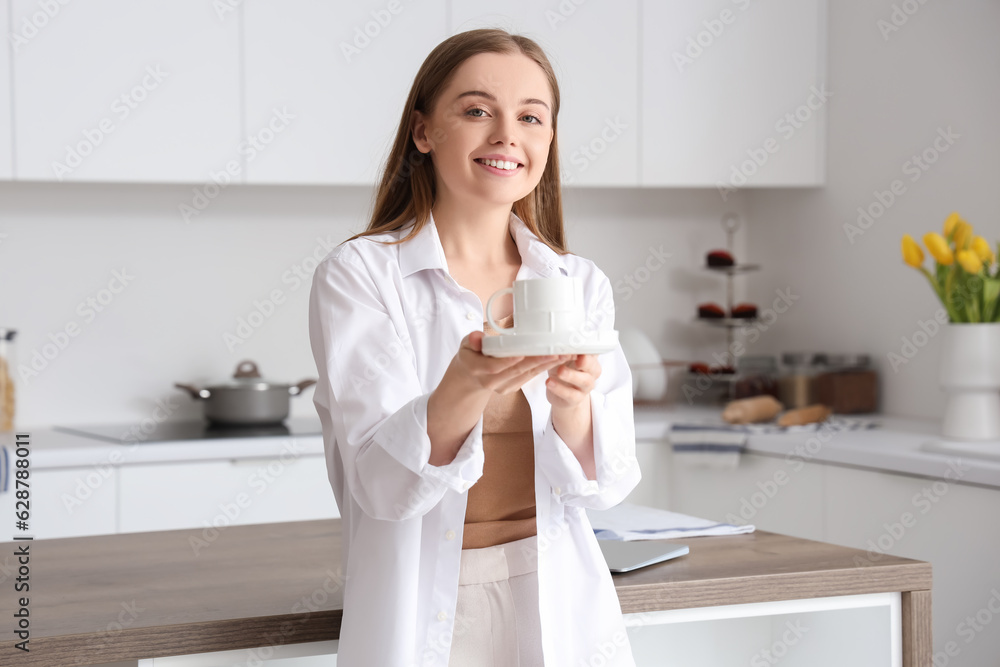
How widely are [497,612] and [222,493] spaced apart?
1.70 metres

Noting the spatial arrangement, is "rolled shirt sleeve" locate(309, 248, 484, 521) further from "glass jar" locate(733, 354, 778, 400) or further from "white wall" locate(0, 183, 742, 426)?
"glass jar" locate(733, 354, 778, 400)

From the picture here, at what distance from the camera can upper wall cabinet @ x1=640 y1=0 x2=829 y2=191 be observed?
327cm

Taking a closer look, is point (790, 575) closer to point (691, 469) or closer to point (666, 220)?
point (691, 469)

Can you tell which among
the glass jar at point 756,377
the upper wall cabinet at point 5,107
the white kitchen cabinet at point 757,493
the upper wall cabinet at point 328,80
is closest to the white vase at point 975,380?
the white kitchen cabinet at point 757,493

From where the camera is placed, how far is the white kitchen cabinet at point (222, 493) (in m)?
2.60

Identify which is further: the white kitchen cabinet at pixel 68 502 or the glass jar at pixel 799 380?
the glass jar at pixel 799 380

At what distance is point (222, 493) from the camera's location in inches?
106

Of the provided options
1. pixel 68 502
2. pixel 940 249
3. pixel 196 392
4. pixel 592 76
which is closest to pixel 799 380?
pixel 940 249

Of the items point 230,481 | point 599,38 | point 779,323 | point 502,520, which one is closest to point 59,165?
point 230,481

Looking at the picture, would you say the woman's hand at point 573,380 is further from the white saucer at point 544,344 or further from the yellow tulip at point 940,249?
the yellow tulip at point 940,249

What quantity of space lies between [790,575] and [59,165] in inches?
85.8

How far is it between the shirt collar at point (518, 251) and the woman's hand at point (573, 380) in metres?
0.20

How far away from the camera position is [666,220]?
146 inches

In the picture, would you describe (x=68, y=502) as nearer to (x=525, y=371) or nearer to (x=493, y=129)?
(x=493, y=129)
